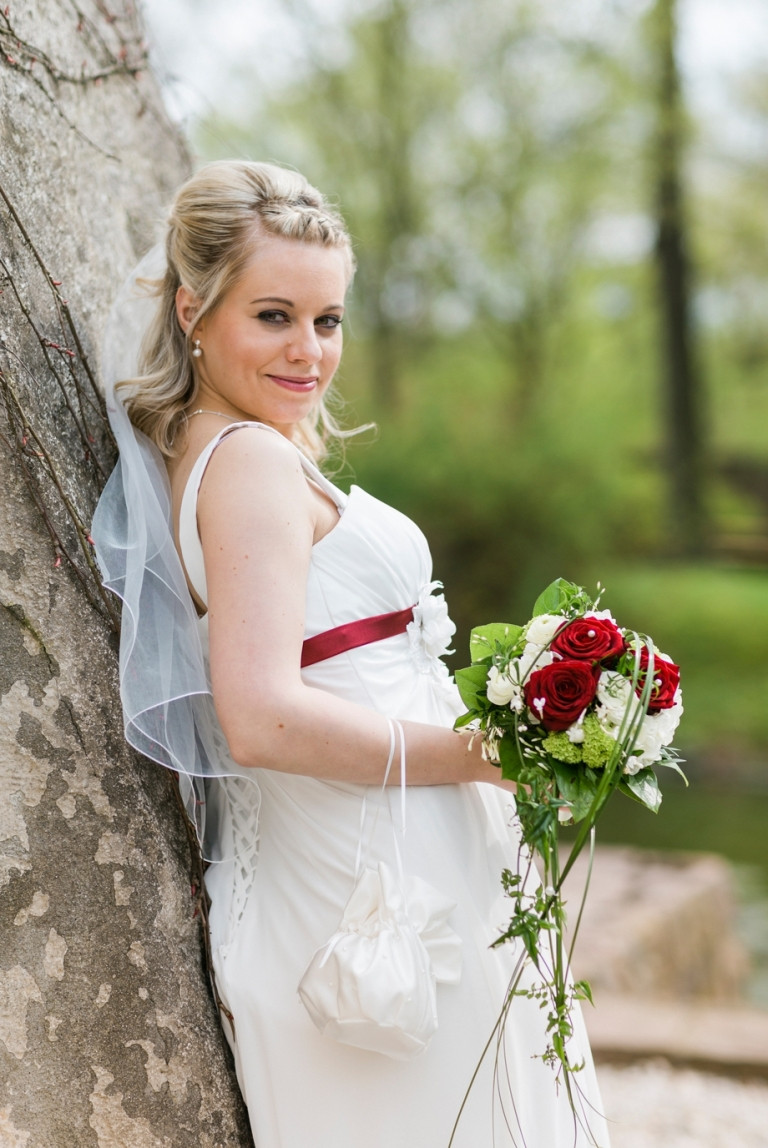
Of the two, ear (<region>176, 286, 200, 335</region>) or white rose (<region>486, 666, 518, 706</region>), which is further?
ear (<region>176, 286, 200, 335</region>)

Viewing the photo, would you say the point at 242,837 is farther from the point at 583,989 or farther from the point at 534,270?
the point at 534,270

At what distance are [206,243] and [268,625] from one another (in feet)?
2.70

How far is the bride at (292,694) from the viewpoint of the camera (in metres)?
1.87

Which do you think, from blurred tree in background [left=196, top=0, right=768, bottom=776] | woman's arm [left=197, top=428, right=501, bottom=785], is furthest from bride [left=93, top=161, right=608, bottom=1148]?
blurred tree in background [left=196, top=0, right=768, bottom=776]

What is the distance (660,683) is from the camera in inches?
74.9

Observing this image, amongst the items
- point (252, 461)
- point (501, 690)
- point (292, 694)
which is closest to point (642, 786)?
point (501, 690)

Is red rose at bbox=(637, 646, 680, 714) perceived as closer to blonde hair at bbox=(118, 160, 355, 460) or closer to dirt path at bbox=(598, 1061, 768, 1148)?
blonde hair at bbox=(118, 160, 355, 460)

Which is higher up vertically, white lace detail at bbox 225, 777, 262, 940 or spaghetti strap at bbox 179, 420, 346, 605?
spaghetti strap at bbox 179, 420, 346, 605

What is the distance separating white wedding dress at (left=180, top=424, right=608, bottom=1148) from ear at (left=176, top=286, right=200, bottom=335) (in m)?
0.38

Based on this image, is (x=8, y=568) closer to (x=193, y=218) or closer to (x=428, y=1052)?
(x=193, y=218)

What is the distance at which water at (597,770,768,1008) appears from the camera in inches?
332

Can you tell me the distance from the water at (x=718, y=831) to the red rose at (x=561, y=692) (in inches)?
264

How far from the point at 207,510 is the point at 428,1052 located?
1041mm

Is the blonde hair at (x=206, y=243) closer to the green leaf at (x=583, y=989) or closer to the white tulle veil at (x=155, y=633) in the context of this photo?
the white tulle veil at (x=155, y=633)
